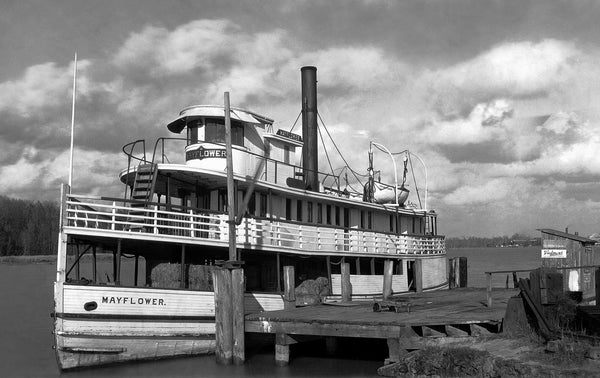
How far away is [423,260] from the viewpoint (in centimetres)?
2730

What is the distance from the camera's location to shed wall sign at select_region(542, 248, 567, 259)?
20.8 m

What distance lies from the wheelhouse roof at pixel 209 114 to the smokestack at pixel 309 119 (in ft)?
12.8

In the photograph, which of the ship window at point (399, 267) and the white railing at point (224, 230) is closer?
the white railing at point (224, 230)

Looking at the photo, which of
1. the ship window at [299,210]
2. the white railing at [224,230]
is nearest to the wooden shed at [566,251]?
the white railing at [224,230]

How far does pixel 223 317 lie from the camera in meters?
16.6

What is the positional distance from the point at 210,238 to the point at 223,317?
8.83 ft

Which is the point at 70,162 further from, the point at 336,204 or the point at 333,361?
the point at 336,204

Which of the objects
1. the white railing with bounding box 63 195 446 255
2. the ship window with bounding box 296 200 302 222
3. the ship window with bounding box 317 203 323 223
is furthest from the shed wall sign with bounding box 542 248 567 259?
the ship window with bounding box 296 200 302 222

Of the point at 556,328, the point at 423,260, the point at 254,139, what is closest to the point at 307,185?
the point at 254,139

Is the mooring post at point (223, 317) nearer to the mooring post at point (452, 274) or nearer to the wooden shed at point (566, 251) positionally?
the wooden shed at point (566, 251)

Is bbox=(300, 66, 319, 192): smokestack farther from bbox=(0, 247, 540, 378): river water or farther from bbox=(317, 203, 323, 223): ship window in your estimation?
bbox=(0, 247, 540, 378): river water

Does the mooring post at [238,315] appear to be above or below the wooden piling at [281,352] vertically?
above

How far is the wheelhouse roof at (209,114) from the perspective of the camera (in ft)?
66.8

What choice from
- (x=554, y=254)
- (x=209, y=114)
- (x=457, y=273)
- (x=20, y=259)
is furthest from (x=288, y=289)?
(x=20, y=259)
